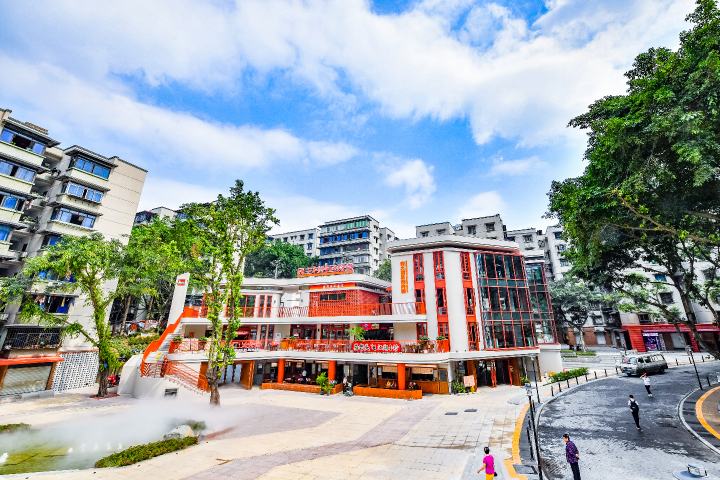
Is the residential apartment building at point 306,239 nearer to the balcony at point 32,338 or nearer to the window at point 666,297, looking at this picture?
the balcony at point 32,338

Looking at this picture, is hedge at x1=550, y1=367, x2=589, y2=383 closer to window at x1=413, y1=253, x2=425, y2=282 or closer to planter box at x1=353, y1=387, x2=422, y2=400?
planter box at x1=353, y1=387, x2=422, y2=400

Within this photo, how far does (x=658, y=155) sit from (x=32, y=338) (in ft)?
151

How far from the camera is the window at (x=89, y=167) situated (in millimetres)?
33656

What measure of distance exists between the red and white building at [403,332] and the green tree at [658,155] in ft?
38.7

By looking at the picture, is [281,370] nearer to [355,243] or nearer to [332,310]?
[332,310]

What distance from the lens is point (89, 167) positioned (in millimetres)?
34688

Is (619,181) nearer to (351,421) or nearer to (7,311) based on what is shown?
(351,421)

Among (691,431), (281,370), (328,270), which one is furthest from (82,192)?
(691,431)

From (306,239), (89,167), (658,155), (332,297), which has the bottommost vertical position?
(332,297)

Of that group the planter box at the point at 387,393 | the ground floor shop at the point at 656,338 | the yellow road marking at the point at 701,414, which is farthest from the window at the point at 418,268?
the ground floor shop at the point at 656,338

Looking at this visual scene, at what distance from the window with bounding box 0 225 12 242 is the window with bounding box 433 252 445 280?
39143mm

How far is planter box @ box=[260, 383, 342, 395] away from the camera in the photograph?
26.3m

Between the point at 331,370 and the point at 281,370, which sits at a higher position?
the point at 331,370

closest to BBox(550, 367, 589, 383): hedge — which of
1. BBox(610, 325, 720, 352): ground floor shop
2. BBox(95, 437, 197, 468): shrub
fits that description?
BBox(95, 437, 197, 468): shrub
